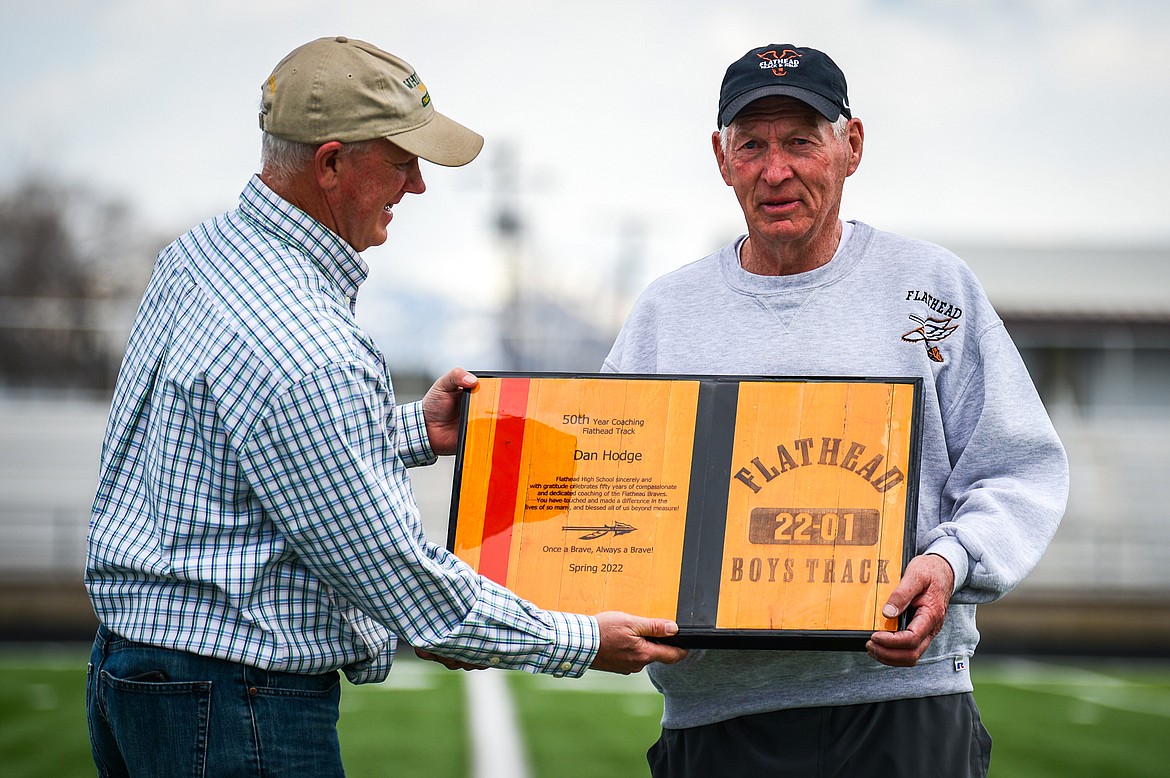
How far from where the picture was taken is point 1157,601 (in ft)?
56.3

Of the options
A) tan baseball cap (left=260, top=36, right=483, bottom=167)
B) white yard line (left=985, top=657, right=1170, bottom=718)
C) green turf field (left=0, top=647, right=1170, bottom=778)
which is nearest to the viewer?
tan baseball cap (left=260, top=36, right=483, bottom=167)

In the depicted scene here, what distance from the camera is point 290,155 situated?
2.50 meters

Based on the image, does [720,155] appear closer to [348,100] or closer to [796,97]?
[796,97]

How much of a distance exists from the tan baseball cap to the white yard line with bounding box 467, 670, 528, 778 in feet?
20.7

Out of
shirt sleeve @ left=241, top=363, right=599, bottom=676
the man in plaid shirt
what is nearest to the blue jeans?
the man in plaid shirt

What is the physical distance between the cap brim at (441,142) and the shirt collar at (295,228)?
215 millimetres

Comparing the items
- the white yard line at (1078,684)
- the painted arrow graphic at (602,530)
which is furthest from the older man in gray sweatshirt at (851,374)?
the white yard line at (1078,684)

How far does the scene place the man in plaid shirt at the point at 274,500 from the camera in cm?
230

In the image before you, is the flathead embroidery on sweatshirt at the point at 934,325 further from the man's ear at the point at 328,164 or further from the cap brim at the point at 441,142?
the man's ear at the point at 328,164

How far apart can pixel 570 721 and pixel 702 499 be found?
841 centimetres

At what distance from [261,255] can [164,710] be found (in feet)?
2.64

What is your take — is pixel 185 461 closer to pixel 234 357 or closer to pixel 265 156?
pixel 234 357

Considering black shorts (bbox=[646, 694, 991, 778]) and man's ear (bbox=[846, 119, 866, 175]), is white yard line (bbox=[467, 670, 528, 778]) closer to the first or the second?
black shorts (bbox=[646, 694, 991, 778])

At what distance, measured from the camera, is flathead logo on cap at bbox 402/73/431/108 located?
257 centimetres
